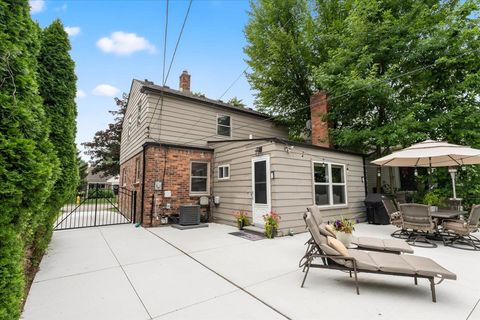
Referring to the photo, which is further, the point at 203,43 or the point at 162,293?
the point at 203,43

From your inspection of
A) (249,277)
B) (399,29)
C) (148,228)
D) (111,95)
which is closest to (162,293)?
(249,277)

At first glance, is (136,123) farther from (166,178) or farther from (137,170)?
(166,178)

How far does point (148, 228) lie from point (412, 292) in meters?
7.39

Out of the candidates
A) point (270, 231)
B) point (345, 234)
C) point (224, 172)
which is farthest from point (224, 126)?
point (345, 234)

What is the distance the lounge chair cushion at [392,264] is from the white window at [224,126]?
8567 millimetres

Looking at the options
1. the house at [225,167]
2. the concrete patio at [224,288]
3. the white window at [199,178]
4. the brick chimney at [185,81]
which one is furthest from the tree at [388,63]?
the white window at [199,178]

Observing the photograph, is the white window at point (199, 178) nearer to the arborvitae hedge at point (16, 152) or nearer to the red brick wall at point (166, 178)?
the red brick wall at point (166, 178)

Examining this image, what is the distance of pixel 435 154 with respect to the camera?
5.57 meters

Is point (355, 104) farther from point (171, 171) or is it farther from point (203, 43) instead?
Answer: point (171, 171)

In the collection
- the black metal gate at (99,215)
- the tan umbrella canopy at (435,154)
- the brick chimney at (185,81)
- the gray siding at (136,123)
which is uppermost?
the brick chimney at (185,81)

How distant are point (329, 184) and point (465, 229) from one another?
12.3 feet

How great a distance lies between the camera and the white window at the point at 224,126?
10913 mm

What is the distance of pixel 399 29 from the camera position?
9.09 meters

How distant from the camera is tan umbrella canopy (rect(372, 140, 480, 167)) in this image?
5516 millimetres
